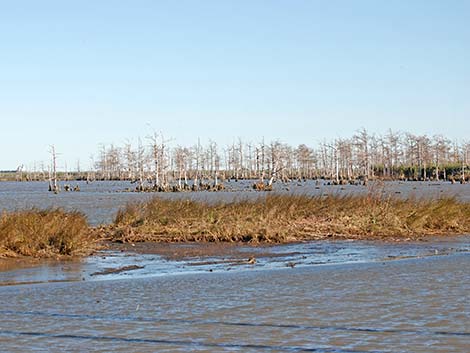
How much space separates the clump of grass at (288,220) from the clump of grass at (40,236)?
393 centimetres

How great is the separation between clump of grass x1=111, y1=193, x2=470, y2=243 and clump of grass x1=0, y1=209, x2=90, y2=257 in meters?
3.93

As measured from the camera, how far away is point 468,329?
32.3 feet

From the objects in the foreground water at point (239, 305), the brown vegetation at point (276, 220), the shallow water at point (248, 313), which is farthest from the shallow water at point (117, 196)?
the shallow water at point (248, 313)

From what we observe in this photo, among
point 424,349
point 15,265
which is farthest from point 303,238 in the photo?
point 424,349

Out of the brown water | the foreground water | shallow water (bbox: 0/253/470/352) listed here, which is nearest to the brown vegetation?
the brown water

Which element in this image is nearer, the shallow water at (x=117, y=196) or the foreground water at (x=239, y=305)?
the foreground water at (x=239, y=305)

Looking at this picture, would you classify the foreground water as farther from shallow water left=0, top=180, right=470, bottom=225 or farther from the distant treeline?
the distant treeline

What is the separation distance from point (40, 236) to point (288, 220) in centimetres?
954

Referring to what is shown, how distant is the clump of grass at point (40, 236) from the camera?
1753cm

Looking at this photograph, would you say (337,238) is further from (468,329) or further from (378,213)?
(468,329)

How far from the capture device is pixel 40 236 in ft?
59.0

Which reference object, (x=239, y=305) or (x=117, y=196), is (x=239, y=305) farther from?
(x=117, y=196)

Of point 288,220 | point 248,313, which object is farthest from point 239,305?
point 288,220

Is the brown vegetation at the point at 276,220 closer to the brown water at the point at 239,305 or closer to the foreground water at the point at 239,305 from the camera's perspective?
the brown water at the point at 239,305
